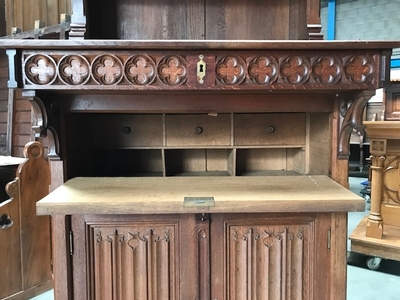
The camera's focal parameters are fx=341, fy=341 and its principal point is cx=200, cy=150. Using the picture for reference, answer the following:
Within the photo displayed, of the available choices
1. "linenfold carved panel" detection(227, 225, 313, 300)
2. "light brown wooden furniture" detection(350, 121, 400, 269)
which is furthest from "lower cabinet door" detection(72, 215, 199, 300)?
"light brown wooden furniture" detection(350, 121, 400, 269)

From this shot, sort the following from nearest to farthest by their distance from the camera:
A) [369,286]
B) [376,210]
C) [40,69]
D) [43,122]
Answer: [40,69] → [43,122] → [369,286] → [376,210]

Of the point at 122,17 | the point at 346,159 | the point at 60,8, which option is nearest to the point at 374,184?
the point at 346,159

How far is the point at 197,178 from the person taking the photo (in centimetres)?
127

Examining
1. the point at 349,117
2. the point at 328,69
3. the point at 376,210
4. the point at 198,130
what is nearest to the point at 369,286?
the point at 376,210

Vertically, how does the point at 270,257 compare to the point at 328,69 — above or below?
below

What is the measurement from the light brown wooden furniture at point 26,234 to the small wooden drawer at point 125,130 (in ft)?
2.06

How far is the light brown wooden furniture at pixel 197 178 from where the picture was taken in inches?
38.2

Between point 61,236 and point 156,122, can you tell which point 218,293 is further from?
point 156,122

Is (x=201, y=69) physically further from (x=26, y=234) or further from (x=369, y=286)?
(x=369, y=286)

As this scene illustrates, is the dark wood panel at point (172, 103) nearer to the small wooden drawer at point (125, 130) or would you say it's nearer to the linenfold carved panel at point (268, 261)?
the small wooden drawer at point (125, 130)

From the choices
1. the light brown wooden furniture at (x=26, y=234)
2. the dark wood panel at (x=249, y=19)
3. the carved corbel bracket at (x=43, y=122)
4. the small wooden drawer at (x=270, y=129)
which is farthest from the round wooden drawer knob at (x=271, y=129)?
the light brown wooden furniture at (x=26, y=234)

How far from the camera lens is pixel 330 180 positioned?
1.18 metres

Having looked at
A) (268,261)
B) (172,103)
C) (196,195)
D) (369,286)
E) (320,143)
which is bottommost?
(369,286)

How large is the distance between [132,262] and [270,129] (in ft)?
2.43
